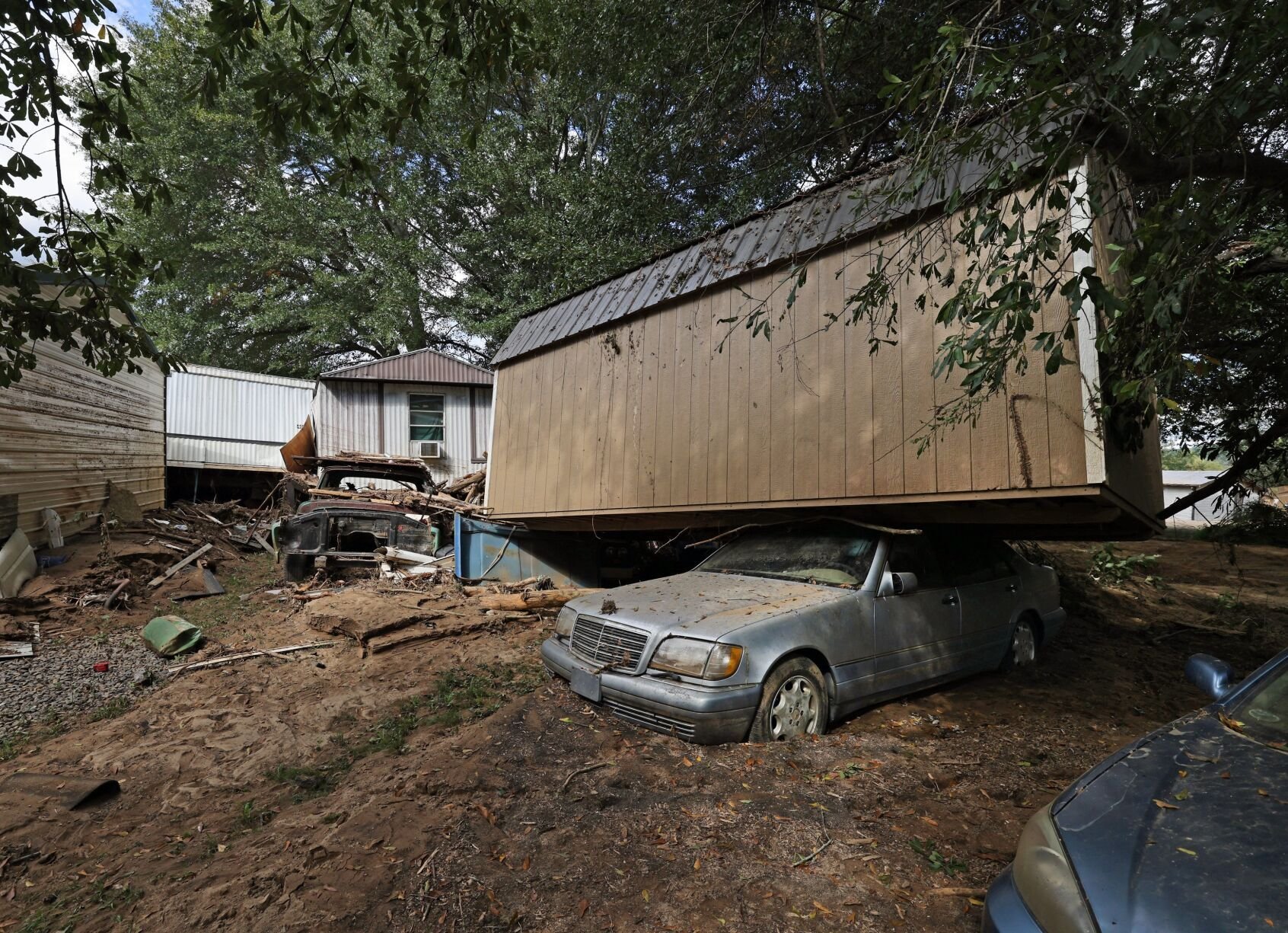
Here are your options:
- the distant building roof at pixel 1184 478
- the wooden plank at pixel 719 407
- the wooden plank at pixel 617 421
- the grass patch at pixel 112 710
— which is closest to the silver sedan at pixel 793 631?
the wooden plank at pixel 719 407

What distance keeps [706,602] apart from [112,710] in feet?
16.5

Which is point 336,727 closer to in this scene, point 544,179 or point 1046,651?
point 1046,651

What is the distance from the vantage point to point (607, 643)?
447 cm

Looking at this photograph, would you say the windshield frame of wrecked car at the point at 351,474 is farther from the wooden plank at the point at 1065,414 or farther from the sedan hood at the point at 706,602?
the wooden plank at the point at 1065,414

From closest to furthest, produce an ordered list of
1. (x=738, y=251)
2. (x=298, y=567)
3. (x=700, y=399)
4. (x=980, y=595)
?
(x=980, y=595)
(x=738, y=251)
(x=700, y=399)
(x=298, y=567)

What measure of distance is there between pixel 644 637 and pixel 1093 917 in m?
2.81

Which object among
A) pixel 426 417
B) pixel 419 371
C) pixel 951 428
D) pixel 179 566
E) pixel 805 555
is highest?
pixel 419 371

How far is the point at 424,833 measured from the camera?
296cm

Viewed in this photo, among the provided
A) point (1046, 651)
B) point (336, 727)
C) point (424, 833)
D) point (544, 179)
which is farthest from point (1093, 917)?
point (544, 179)

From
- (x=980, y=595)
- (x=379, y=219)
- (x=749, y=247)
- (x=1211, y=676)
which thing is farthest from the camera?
(x=379, y=219)

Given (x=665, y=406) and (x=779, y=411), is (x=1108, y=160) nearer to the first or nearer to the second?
(x=779, y=411)

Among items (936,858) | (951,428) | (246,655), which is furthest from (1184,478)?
(246,655)

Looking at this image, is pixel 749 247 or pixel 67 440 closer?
pixel 749 247

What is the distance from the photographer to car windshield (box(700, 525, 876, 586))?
486 centimetres
